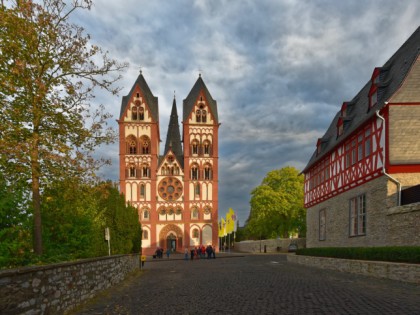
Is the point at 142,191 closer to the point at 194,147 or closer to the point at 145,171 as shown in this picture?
the point at 145,171

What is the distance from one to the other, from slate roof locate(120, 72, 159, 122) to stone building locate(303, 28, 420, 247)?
123 feet

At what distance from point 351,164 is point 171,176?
125 ft

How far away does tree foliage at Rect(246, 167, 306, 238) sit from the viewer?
164ft

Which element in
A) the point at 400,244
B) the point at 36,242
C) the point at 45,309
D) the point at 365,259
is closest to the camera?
the point at 45,309

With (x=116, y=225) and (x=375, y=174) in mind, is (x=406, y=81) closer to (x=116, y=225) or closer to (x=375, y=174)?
(x=375, y=174)

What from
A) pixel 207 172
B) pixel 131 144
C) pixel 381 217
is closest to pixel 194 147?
pixel 207 172

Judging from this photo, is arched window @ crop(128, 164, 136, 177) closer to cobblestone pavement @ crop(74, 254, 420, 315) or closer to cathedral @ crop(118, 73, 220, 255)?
→ cathedral @ crop(118, 73, 220, 255)

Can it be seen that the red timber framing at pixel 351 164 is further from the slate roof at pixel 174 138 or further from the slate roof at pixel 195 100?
the slate roof at pixel 174 138

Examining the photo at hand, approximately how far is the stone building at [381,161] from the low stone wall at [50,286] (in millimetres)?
11220

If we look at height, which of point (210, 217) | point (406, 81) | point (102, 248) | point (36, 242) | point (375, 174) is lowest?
point (210, 217)

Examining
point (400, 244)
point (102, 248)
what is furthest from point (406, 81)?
point (102, 248)

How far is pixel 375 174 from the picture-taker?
57.8 ft

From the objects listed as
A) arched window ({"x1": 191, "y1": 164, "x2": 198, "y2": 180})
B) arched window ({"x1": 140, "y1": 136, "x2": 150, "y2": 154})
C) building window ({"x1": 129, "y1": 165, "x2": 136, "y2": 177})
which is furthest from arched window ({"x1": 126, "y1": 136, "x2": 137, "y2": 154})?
arched window ({"x1": 191, "y1": 164, "x2": 198, "y2": 180})

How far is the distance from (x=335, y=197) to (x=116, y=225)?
1338cm
